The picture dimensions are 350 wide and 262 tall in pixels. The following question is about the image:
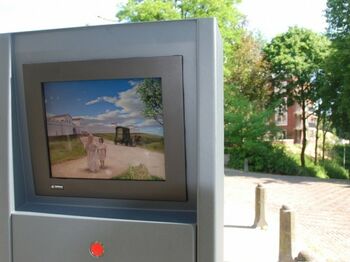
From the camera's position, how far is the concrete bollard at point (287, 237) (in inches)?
163

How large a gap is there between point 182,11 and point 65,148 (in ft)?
36.9

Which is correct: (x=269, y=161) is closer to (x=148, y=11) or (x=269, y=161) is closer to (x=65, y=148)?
(x=148, y=11)

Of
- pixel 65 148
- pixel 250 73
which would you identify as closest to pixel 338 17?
pixel 250 73

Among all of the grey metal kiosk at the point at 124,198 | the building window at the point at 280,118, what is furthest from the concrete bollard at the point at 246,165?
the grey metal kiosk at the point at 124,198

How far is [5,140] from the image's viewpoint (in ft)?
5.03

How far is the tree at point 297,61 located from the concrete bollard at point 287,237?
12.2m

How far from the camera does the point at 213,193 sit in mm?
1348

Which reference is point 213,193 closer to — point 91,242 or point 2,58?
point 91,242

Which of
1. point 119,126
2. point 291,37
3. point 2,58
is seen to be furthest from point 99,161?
point 291,37

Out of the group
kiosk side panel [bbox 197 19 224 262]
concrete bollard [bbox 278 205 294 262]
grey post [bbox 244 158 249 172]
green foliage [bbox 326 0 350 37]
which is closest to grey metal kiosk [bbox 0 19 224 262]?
kiosk side panel [bbox 197 19 224 262]

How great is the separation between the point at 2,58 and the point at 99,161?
1.89ft

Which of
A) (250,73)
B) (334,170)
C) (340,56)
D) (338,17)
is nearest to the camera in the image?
(340,56)

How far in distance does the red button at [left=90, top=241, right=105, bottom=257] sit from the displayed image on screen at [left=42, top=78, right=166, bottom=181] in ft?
0.84

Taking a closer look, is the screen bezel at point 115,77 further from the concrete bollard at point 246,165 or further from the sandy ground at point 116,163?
the concrete bollard at point 246,165
